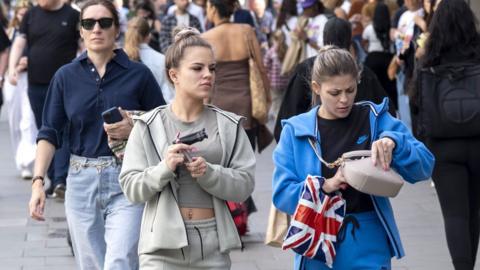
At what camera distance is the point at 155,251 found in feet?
15.6

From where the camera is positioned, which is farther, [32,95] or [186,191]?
[32,95]

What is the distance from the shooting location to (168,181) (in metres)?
4.62

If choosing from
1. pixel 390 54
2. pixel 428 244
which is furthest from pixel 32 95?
pixel 390 54

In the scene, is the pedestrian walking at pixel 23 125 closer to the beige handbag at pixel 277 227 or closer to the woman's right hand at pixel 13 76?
the woman's right hand at pixel 13 76

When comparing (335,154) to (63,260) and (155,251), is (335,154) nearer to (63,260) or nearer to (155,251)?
(155,251)

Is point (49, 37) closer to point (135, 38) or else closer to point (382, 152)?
point (135, 38)

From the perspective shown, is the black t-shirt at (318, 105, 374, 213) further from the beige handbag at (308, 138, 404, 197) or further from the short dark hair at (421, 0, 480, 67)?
the short dark hair at (421, 0, 480, 67)

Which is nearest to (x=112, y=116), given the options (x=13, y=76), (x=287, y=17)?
(x=13, y=76)

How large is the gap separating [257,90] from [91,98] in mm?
3363

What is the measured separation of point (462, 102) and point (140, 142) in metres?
2.56

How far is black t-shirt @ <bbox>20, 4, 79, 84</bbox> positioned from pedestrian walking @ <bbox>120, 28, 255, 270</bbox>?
20.9ft

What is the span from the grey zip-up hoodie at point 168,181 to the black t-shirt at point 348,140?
0.32 meters

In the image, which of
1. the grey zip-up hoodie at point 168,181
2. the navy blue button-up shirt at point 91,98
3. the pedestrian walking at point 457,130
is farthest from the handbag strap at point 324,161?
the pedestrian walking at point 457,130

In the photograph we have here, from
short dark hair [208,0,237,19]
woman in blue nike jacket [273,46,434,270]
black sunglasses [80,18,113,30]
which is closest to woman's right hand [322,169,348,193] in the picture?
woman in blue nike jacket [273,46,434,270]
